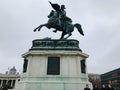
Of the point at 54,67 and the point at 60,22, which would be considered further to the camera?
the point at 60,22

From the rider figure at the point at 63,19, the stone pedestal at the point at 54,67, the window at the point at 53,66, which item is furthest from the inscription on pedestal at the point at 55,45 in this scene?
the rider figure at the point at 63,19

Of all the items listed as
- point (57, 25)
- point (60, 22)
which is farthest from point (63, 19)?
point (57, 25)

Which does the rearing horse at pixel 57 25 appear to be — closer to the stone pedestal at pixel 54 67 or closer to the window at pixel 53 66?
the stone pedestal at pixel 54 67

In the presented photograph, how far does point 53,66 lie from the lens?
48.2 feet

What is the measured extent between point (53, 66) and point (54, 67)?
0.40 ft

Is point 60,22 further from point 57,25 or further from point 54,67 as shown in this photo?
point 54,67

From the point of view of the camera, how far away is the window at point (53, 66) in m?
14.5

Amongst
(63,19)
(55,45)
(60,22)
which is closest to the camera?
(55,45)

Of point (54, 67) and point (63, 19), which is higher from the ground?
point (63, 19)

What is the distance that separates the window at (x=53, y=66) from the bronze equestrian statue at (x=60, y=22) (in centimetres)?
301

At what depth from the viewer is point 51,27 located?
54.2 ft

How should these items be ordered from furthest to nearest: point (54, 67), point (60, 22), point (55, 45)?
point (60, 22), point (55, 45), point (54, 67)

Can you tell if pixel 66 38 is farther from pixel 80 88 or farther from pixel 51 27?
pixel 80 88

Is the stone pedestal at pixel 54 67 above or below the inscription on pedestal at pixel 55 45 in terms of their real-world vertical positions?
below
